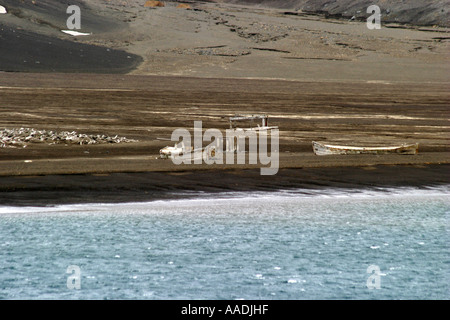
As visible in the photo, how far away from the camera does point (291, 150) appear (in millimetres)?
28797

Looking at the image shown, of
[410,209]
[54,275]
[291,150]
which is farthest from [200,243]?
[291,150]

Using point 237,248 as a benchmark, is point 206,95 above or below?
above

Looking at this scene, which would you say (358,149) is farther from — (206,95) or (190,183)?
(206,95)

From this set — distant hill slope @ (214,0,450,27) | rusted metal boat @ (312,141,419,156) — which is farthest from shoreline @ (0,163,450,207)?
distant hill slope @ (214,0,450,27)

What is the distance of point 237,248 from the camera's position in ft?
57.2

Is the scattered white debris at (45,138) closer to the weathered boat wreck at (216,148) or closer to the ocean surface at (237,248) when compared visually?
the weathered boat wreck at (216,148)

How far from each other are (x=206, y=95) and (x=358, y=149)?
23.6 meters

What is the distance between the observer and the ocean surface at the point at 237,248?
14.6m

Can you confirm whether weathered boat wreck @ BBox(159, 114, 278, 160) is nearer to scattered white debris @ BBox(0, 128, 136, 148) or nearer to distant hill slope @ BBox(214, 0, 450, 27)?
scattered white debris @ BBox(0, 128, 136, 148)

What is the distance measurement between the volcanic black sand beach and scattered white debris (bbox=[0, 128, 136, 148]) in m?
0.67

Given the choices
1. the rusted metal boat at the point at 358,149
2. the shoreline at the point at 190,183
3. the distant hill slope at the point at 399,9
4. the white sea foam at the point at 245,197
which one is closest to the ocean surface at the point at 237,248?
the white sea foam at the point at 245,197

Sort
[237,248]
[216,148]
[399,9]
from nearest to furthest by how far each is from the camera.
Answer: [237,248]
[216,148]
[399,9]

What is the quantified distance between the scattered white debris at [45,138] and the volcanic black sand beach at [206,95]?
674mm

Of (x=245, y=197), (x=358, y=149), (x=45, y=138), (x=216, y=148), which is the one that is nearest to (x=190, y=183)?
(x=245, y=197)
